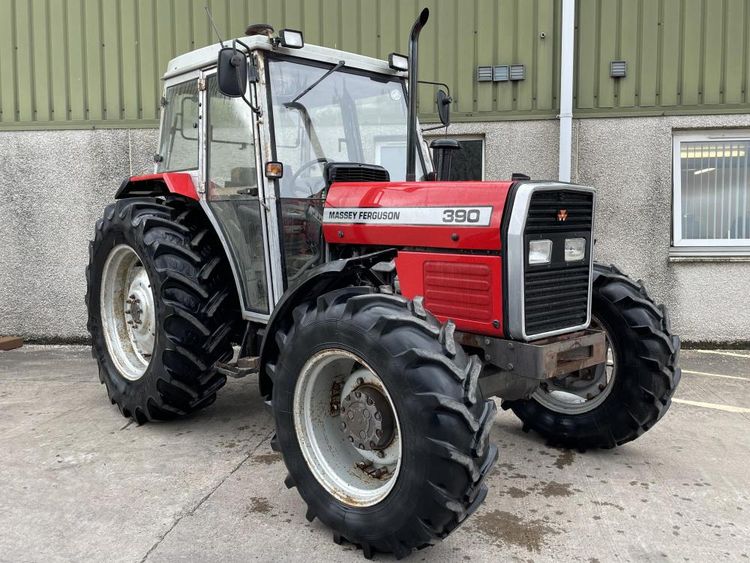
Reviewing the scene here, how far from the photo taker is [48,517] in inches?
117

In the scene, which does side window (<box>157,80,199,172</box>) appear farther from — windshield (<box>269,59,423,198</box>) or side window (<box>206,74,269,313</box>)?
windshield (<box>269,59,423,198</box>)

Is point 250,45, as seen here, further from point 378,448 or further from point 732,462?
point 732,462

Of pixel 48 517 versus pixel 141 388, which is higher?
pixel 141 388

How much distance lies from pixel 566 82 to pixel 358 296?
4722 millimetres

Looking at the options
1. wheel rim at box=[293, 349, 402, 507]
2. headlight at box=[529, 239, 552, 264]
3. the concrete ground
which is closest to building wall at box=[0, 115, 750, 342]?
the concrete ground

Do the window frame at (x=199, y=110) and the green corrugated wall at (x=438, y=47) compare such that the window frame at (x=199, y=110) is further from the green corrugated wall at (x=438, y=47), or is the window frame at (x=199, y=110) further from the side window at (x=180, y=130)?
the green corrugated wall at (x=438, y=47)

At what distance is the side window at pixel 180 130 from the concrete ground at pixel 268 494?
176 centimetres

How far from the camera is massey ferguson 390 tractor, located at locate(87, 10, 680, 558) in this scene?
2506mm

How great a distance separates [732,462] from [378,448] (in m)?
2.23

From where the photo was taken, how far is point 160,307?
3.91 meters

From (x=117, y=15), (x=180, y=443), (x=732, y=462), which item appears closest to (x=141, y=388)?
(x=180, y=443)

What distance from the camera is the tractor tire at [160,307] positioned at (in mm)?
3902

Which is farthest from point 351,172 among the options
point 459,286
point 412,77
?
point 459,286

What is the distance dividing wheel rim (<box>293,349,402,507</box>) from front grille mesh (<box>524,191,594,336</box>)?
0.76 metres
